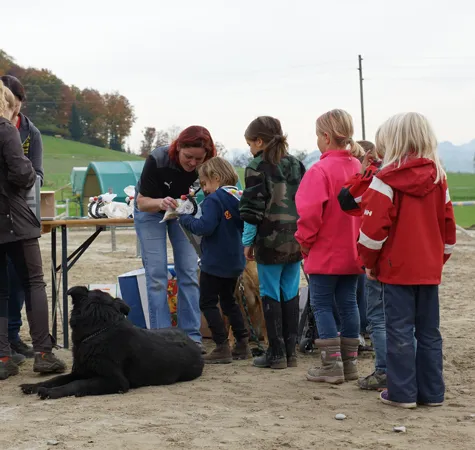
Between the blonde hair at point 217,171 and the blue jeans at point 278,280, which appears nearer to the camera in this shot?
the blue jeans at point 278,280

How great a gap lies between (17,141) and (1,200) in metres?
0.40

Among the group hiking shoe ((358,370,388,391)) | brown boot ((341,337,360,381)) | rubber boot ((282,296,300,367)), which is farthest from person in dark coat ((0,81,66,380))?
hiking shoe ((358,370,388,391))

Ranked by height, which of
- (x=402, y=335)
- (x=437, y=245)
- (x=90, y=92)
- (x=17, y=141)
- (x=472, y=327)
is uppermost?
(x=90, y=92)

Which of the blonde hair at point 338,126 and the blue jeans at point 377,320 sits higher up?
the blonde hair at point 338,126

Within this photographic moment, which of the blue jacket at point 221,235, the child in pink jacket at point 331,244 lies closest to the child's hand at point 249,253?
the blue jacket at point 221,235

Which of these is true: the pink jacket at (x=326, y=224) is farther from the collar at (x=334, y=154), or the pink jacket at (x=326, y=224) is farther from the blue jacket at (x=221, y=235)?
the blue jacket at (x=221, y=235)

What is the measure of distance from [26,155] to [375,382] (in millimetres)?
2992

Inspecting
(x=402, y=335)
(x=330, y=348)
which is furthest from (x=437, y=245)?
(x=330, y=348)

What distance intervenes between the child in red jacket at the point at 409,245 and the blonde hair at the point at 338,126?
2.33ft

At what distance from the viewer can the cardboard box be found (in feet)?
21.4

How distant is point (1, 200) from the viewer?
543 centimetres

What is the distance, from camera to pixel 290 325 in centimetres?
585

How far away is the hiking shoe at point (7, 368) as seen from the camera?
217 inches

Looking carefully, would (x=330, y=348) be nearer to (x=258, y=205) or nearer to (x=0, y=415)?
(x=258, y=205)
